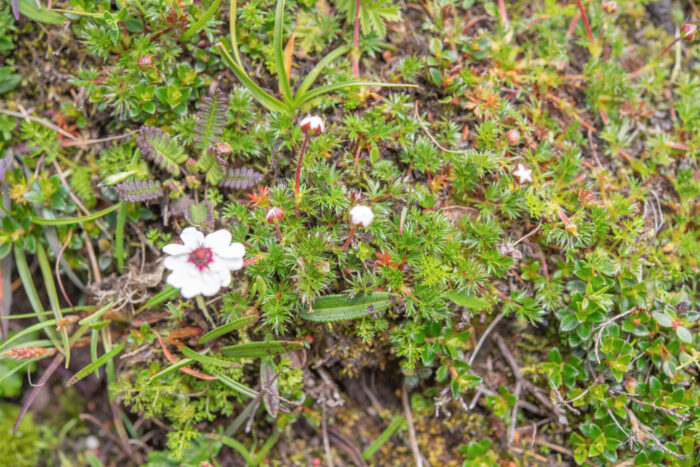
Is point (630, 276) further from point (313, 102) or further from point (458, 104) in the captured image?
point (313, 102)

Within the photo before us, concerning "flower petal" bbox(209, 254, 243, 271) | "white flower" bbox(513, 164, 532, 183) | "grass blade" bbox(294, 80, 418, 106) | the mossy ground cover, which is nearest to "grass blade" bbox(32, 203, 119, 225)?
the mossy ground cover

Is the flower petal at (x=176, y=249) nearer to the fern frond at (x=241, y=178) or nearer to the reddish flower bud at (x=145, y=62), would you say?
the fern frond at (x=241, y=178)

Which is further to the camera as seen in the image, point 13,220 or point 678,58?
point 678,58

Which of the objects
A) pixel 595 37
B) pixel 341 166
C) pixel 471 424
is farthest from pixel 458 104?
pixel 471 424

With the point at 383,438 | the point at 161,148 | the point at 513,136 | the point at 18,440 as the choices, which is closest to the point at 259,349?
the point at 383,438

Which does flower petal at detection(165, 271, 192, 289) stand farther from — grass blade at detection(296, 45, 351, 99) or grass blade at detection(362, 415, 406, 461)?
grass blade at detection(362, 415, 406, 461)

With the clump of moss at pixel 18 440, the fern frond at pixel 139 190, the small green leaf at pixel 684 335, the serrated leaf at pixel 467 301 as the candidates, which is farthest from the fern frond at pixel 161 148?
the small green leaf at pixel 684 335
